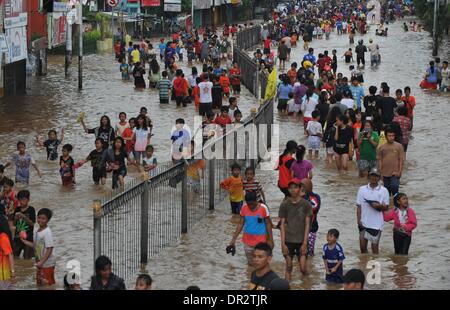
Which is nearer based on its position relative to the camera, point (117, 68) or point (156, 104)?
point (156, 104)

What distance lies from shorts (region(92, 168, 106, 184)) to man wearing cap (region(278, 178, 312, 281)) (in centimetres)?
739

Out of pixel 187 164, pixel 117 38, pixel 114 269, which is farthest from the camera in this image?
pixel 117 38

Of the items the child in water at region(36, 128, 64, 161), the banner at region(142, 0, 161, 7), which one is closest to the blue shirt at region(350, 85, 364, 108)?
the child in water at region(36, 128, 64, 161)

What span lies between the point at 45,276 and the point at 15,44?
20998 millimetres

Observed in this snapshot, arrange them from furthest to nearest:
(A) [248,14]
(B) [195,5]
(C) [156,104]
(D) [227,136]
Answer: (A) [248,14], (B) [195,5], (C) [156,104], (D) [227,136]

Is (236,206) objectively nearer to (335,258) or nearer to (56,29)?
(335,258)

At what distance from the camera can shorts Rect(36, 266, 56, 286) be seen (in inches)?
564

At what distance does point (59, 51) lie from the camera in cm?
5262

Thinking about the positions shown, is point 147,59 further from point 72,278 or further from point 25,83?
point 72,278

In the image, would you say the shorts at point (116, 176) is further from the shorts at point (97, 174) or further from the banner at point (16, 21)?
the banner at point (16, 21)

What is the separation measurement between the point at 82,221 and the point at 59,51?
3514cm

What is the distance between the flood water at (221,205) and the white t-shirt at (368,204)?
0.51 metres
